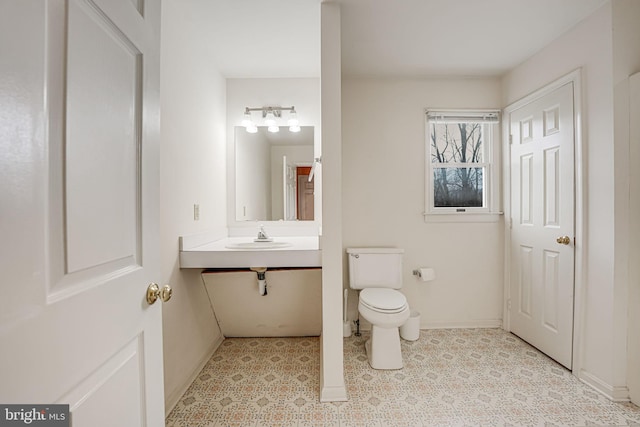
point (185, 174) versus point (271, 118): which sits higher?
point (271, 118)

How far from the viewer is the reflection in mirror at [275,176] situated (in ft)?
8.46

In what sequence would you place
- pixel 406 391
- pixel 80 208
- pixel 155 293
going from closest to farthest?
pixel 80 208 → pixel 155 293 → pixel 406 391

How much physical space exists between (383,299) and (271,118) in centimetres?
181

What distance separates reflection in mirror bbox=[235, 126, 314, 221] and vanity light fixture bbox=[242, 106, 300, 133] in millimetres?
54

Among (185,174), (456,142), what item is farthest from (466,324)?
(185,174)

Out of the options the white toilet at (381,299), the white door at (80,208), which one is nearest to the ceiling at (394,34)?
the white door at (80,208)

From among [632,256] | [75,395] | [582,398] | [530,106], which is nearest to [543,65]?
[530,106]

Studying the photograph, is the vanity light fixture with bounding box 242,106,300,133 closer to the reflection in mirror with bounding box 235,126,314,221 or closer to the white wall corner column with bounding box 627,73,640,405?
the reflection in mirror with bounding box 235,126,314,221

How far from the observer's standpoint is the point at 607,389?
170cm

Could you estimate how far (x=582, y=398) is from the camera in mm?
1704

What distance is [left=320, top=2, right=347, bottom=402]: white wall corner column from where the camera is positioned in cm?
167

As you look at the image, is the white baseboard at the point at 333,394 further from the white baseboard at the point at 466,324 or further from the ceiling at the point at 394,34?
the ceiling at the point at 394,34

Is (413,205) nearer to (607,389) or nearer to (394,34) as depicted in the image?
(394,34)

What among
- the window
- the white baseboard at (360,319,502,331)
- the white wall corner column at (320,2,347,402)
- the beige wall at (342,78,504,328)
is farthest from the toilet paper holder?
the white wall corner column at (320,2,347,402)
